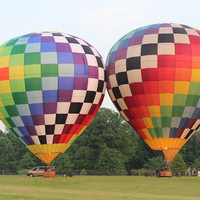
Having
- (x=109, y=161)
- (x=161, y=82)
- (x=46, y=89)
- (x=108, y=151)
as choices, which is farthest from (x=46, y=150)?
(x=108, y=151)

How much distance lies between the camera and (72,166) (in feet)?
202

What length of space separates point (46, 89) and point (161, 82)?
24.7 ft

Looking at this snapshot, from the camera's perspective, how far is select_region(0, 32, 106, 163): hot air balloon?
30766 millimetres

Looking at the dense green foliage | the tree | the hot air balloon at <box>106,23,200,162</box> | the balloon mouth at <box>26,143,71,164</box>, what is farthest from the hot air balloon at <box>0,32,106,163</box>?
the dense green foliage

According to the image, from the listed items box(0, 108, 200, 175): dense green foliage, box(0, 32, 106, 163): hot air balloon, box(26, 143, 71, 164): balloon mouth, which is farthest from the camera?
box(0, 108, 200, 175): dense green foliage

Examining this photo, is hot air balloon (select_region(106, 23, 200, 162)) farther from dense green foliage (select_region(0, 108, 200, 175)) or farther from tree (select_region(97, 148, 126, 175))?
dense green foliage (select_region(0, 108, 200, 175))

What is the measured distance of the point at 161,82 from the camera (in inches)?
1216

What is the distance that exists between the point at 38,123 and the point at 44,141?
137 cm

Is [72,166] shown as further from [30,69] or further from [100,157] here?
[30,69]

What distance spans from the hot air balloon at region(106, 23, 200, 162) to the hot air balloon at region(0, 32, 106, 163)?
2479 millimetres

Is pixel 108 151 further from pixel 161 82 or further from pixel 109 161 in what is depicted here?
pixel 161 82

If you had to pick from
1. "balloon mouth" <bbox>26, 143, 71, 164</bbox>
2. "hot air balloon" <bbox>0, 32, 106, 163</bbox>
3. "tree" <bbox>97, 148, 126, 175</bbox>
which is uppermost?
"hot air balloon" <bbox>0, 32, 106, 163</bbox>

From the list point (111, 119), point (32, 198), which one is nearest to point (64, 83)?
point (32, 198)

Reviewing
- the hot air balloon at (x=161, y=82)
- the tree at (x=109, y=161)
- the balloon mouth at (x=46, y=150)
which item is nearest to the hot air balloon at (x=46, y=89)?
the balloon mouth at (x=46, y=150)
